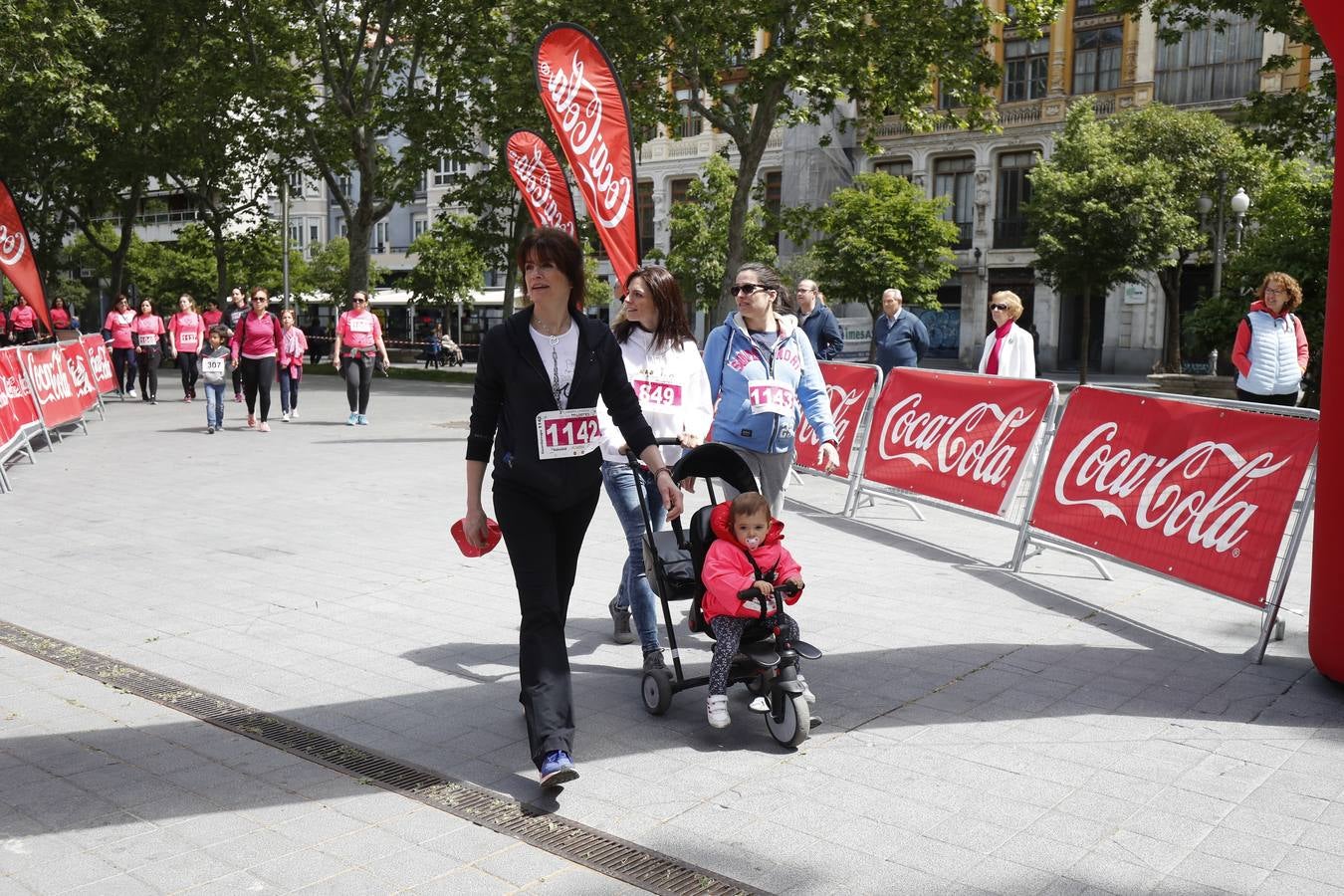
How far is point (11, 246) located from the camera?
16.2 m

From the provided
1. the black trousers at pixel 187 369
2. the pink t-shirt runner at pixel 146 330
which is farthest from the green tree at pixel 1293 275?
the pink t-shirt runner at pixel 146 330

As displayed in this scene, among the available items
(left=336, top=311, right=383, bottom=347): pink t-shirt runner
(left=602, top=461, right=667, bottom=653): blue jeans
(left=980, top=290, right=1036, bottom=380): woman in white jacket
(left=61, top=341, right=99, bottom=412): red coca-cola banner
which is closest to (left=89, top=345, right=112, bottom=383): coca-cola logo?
(left=61, top=341, right=99, bottom=412): red coca-cola banner

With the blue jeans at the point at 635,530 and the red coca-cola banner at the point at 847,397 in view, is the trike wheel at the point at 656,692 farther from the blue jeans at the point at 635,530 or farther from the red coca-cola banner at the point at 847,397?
the red coca-cola banner at the point at 847,397

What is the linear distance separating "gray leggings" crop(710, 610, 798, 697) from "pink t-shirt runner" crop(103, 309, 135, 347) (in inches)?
786

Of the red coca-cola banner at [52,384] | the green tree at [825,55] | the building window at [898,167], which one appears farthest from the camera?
the building window at [898,167]

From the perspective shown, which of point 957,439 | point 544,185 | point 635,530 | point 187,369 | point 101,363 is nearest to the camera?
point 635,530

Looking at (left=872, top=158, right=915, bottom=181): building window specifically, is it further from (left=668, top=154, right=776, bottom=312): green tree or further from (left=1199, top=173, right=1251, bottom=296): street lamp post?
(left=1199, top=173, right=1251, bottom=296): street lamp post

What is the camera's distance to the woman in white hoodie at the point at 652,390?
5.51 meters

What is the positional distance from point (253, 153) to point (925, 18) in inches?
781

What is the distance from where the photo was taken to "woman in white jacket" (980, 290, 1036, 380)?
10.4 metres

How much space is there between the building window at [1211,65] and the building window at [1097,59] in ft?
5.40

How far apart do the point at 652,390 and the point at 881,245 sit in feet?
104

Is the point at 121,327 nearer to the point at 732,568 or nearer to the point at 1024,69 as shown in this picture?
the point at 732,568

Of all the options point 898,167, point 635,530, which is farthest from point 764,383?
point 898,167
